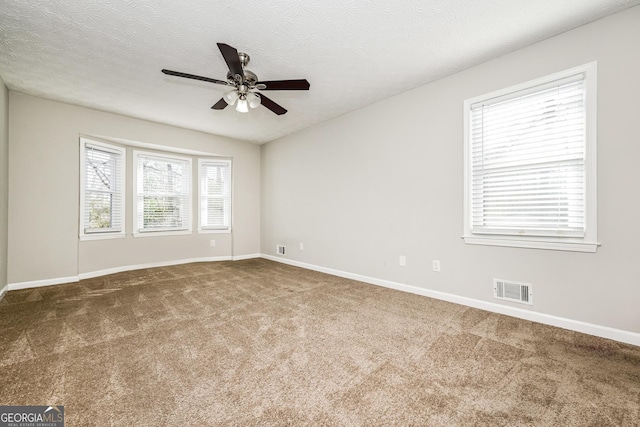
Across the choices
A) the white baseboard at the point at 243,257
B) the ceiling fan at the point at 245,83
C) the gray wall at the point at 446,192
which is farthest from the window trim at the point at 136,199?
the ceiling fan at the point at 245,83

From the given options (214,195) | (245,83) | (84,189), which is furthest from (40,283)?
(245,83)

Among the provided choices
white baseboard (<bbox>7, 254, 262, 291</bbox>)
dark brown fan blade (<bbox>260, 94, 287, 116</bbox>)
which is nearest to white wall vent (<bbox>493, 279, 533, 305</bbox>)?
dark brown fan blade (<bbox>260, 94, 287, 116</bbox>)

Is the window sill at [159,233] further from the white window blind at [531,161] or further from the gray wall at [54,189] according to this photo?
the white window blind at [531,161]

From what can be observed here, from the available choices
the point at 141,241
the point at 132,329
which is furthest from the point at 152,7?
the point at 141,241

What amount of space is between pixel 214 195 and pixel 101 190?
1.98 meters

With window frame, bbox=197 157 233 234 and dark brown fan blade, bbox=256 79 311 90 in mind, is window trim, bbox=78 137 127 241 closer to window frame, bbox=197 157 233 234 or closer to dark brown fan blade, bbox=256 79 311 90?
window frame, bbox=197 157 233 234

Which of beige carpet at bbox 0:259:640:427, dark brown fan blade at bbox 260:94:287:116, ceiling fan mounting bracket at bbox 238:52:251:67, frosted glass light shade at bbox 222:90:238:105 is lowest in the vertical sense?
beige carpet at bbox 0:259:640:427

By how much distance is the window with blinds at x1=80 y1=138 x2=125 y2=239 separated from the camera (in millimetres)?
4254

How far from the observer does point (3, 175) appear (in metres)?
3.39

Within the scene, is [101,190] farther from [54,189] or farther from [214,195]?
[214,195]

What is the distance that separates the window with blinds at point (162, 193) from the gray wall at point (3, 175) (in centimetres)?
161

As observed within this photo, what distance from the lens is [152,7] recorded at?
2090 millimetres

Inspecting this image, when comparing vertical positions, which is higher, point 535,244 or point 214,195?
point 214,195

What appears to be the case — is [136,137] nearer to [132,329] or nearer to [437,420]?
[132,329]
